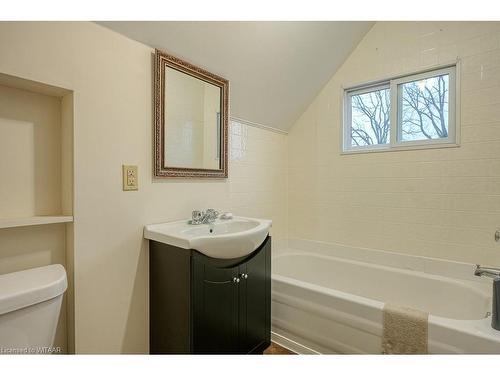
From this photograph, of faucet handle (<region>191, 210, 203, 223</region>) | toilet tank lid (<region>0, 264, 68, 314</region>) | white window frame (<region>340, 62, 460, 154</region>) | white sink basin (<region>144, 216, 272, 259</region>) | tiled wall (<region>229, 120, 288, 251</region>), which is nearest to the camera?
toilet tank lid (<region>0, 264, 68, 314</region>)

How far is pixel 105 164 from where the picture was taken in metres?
1.33

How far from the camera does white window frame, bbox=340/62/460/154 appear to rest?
76.8 inches

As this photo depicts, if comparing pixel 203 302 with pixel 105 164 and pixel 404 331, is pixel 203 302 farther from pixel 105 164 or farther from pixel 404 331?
pixel 404 331

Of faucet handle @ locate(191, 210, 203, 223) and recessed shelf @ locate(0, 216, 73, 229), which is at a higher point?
recessed shelf @ locate(0, 216, 73, 229)

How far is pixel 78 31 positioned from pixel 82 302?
124 centimetres

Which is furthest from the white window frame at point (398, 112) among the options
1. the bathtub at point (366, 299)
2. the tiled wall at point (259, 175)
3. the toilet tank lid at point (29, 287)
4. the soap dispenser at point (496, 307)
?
the toilet tank lid at point (29, 287)

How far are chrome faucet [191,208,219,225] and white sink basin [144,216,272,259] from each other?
3 centimetres

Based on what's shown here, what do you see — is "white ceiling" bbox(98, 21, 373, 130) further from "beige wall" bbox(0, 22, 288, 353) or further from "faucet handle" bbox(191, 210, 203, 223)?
"faucet handle" bbox(191, 210, 203, 223)

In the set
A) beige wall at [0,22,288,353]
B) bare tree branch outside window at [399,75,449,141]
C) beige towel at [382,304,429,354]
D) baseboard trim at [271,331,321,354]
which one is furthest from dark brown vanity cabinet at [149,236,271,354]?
bare tree branch outside window at [399,75,449,141]

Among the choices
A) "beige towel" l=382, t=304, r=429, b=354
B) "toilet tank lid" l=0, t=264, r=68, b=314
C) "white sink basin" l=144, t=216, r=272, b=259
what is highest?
"white sink basin" l=144, t=216, r=272, b=259

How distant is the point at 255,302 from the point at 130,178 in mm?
1018
